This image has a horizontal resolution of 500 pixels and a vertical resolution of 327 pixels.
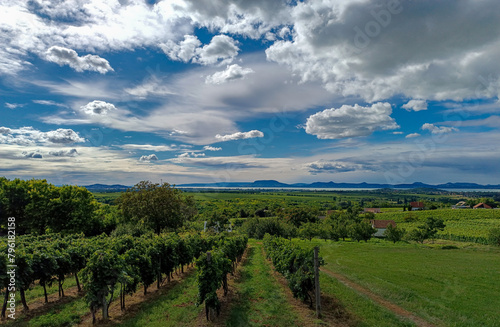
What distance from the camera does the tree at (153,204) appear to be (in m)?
37.3

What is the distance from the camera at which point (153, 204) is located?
3697 cm

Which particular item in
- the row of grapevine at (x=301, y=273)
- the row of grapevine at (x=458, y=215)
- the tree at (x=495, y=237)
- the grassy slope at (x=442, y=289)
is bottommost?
the row of grapevine at (x=458, y=215)

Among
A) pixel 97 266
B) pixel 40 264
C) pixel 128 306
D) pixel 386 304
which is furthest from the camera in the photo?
pixel 386 304

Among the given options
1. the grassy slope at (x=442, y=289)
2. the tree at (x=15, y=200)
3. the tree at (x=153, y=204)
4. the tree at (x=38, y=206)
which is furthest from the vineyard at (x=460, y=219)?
the tree at (x=15, y=200)

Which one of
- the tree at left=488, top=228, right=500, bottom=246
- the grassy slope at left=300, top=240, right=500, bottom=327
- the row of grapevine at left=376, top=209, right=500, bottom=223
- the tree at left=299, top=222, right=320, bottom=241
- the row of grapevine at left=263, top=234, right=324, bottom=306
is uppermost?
the row of grapevine at left=263, top=234, right=324, bottom=306

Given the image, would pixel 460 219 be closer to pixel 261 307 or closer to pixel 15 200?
pixel 261 307

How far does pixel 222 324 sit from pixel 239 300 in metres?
3.68

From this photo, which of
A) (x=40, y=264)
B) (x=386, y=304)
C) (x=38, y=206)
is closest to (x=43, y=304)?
(x=40, y=264)

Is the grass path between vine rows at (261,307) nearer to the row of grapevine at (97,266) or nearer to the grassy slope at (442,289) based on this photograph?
the row of grapevine at (97,266)

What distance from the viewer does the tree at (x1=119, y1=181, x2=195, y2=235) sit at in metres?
37.3

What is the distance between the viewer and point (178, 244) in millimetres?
21391

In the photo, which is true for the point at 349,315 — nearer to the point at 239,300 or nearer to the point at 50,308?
the point at 239,300

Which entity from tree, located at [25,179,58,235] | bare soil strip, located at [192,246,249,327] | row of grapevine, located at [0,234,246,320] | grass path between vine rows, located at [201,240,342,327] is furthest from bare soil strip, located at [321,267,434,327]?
tree, located at [25,179,58,235]

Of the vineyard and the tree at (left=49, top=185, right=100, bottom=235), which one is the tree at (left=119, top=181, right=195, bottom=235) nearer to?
the tree at (left=49, top=185, right=100, bottom=235)
